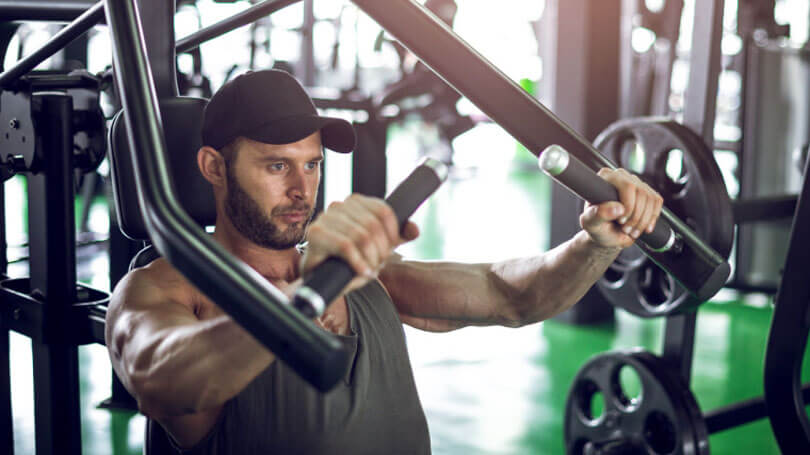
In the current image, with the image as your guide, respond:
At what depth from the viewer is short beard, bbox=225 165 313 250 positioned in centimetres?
124

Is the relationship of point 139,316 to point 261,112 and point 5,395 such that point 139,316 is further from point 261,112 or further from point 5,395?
point 5,395

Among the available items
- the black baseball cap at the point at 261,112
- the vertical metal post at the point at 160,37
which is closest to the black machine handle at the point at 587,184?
the black baseball cap at the point at 261,112

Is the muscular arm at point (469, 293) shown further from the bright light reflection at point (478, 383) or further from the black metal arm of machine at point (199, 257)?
the bright light reflection at point (478, 383)

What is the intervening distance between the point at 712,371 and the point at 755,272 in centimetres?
132

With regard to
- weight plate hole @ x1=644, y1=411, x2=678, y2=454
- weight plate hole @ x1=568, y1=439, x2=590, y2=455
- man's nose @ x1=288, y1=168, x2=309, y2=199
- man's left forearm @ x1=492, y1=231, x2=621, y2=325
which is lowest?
weight plate hole @ x1=568, y1=439, x2=590, y2=455

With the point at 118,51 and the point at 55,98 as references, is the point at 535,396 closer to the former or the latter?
the point at 55,98

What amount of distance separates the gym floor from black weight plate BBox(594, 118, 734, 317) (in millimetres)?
574

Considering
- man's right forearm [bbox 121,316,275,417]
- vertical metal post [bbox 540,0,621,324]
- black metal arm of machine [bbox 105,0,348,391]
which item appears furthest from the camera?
vertical metal post [bbox 540,0,621,324]

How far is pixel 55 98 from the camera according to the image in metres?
1.48

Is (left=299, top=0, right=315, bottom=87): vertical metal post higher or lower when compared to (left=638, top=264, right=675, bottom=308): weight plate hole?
higher

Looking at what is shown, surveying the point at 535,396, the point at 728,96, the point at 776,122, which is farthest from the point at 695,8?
the point at 728,96

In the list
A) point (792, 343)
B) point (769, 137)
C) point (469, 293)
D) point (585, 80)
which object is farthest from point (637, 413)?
point (769, 137)

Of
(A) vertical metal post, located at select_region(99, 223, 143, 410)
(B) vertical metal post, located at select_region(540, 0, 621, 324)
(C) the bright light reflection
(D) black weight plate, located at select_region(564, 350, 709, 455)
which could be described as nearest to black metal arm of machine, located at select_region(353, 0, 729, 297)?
(D) black weight plate, located at select_region(564, 350, 709, 455)

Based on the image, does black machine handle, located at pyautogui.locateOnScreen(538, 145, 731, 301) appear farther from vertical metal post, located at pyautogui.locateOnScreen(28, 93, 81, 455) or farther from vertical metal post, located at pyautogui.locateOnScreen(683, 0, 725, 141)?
vertical metal post, located at pyautogui.locateOnScreen(683, 0, 725, 141)
